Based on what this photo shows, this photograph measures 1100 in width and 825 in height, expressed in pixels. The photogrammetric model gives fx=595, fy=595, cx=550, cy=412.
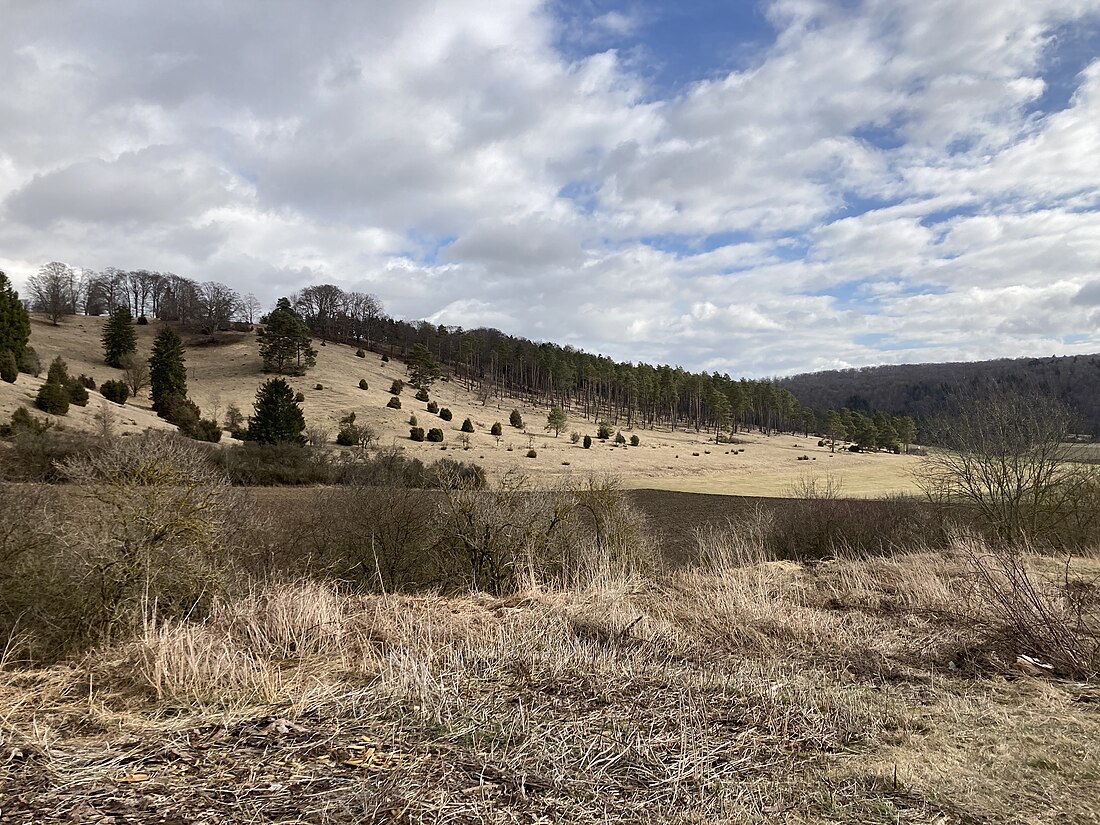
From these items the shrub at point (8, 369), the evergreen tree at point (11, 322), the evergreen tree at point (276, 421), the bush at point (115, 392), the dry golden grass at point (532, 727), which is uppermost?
the evergreen tree at point (11, 322)

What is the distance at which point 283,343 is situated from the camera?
66.3 metres

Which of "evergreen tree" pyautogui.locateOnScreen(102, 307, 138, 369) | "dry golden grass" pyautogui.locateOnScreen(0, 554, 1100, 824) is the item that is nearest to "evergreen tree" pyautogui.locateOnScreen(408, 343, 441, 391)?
"evergreen tree" pyautogui.locateOnScreen(102, 307, 138, 369)

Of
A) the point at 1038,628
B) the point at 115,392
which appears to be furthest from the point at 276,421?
the point at 1038,628

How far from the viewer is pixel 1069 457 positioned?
17.6 metres

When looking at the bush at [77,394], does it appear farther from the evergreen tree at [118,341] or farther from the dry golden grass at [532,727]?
the dry golden grass at [532,727]

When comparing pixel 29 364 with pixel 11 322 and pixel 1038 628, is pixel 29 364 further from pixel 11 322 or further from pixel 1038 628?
pixel 1038 628

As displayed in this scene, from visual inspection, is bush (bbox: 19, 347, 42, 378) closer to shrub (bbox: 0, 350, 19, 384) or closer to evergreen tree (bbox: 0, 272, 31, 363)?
evergreen tree (bbox: 0, 272, 31, 363)

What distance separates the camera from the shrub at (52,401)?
2886 cm

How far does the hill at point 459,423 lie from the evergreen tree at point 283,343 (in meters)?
1.74

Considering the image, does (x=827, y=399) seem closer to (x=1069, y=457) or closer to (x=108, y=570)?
(x=1069, y=457)

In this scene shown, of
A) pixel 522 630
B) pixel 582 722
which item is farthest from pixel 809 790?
pixel 522 630

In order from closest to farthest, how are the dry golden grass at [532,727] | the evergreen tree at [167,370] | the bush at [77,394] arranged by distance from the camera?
the dry golden grass at [532,727], the bush at [77,394], the evergreen tree at [167,370]

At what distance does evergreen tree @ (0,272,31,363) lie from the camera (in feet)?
125

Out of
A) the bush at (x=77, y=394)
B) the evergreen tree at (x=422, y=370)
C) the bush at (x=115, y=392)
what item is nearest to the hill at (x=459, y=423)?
the bush at (x=77, y=394)
